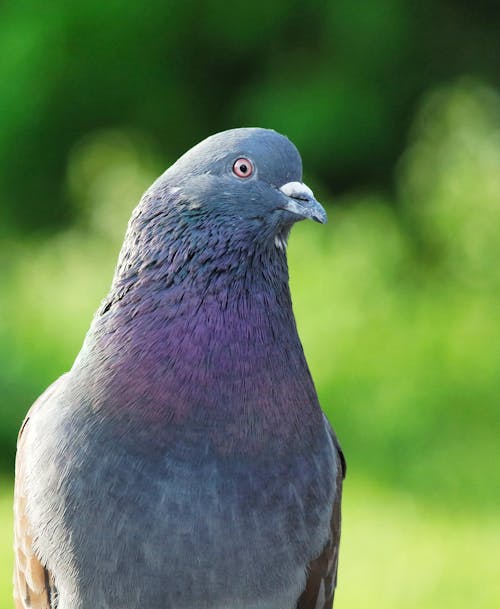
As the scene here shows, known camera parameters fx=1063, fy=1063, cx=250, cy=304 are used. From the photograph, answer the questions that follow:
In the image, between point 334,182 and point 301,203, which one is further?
point 334,182

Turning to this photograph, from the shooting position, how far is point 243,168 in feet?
7.68

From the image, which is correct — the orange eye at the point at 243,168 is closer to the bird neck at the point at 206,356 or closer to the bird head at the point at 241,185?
the bird head at the point at 241,185

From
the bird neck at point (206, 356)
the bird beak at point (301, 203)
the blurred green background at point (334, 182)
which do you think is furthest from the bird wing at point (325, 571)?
the blurred green background at point (334, 182)

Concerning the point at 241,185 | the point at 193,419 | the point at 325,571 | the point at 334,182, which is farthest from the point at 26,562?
the point at 334,182

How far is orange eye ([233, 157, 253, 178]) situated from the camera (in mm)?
2334

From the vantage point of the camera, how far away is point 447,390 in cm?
580

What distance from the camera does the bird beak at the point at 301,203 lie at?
2.32 metres

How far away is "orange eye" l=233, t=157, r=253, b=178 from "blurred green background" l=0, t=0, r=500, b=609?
318 centimetres

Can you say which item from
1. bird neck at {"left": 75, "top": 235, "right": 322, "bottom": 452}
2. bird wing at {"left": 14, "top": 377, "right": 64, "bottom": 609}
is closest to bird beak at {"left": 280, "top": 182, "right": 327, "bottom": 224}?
bird neck at {"left": 75, "top": 235, "right": 322, "bottom": 452}

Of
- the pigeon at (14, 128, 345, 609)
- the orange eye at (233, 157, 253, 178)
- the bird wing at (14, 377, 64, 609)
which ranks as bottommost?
the bird wing at (14, 377, 64, 609)

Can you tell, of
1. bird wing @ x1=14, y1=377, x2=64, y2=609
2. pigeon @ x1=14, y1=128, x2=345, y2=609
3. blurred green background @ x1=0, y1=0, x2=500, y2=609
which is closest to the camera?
pigeon @ x1=14, y1=128, x2=345, y2=609

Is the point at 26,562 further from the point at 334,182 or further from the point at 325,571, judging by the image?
the point at 334,182

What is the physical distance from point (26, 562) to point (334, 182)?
5.06m

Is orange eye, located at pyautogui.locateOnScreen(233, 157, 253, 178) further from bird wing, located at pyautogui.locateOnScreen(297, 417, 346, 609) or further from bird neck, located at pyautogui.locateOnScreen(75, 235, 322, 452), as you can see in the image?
bird wing, located at pyautogui.locateOnScreen(297, 417, 346, 609)
